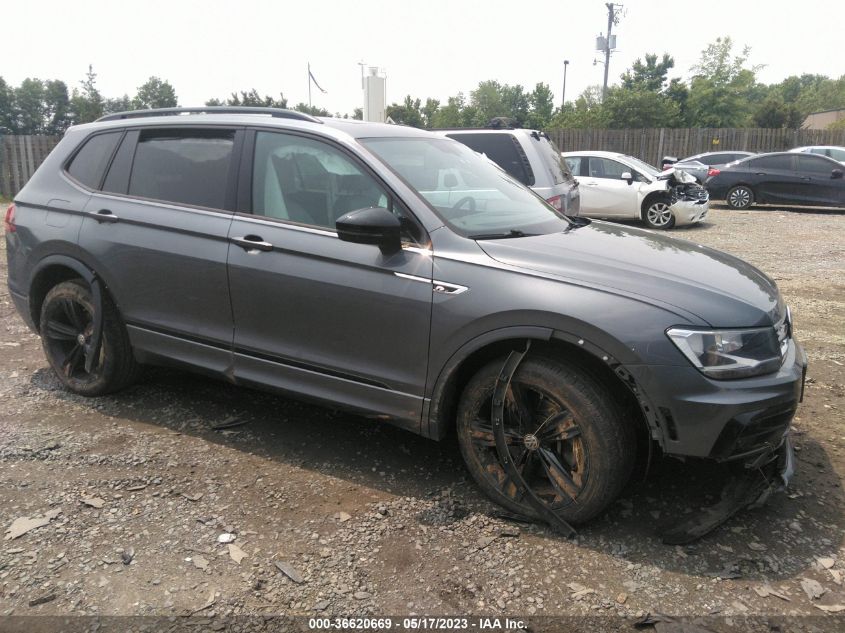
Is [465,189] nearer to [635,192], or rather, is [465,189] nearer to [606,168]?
[635,192]

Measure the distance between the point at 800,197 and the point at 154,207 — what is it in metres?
16.9

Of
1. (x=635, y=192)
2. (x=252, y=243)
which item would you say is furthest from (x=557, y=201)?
(x=635, y=192)

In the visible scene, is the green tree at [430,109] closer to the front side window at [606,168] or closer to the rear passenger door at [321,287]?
the front side window at [606,168]

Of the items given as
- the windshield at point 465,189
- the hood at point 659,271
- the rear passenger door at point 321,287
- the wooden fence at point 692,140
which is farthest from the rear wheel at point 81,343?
the wooden fence at point 692,140

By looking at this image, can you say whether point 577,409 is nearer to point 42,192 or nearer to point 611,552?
point 611,552

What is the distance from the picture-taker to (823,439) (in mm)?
3904

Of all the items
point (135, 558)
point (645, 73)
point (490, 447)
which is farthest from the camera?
point (645, 73)

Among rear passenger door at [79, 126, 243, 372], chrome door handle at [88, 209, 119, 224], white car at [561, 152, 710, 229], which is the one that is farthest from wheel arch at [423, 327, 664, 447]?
white car at [561, 152, 710, 229]

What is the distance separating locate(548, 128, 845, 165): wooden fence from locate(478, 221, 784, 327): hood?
2454 cm

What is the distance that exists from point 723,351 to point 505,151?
5.66 m

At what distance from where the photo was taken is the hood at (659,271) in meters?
2.80

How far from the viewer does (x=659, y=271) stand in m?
3.02

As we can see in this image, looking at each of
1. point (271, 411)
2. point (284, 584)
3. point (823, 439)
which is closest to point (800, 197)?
point (823, 439)

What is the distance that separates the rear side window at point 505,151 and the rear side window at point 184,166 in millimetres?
4202
